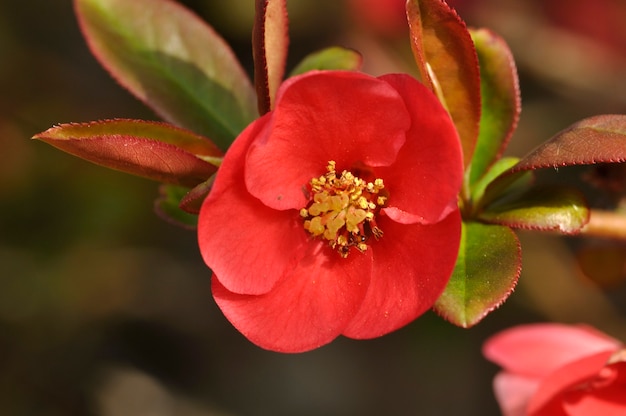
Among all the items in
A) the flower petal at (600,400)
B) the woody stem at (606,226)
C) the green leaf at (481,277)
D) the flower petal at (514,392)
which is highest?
the green leaf at (481,277)

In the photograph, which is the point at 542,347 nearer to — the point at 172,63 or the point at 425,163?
the point at 425,163

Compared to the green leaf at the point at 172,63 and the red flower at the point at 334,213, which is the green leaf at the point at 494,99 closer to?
the red flower at the point at 334,213

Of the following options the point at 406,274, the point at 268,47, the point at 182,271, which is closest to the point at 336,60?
the point at 268,47

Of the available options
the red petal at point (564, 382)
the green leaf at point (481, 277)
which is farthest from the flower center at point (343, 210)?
the red petal at point (564, 382)

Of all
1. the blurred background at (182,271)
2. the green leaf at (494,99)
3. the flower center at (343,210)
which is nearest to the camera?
the flower center at (343,210)

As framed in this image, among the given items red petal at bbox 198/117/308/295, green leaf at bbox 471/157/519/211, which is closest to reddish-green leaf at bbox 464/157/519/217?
green leaf at bbox 471/157/519/211

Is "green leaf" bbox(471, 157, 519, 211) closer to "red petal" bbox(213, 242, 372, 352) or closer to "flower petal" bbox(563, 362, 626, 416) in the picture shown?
"red petal" bbox(213, 242, 372, 352)
